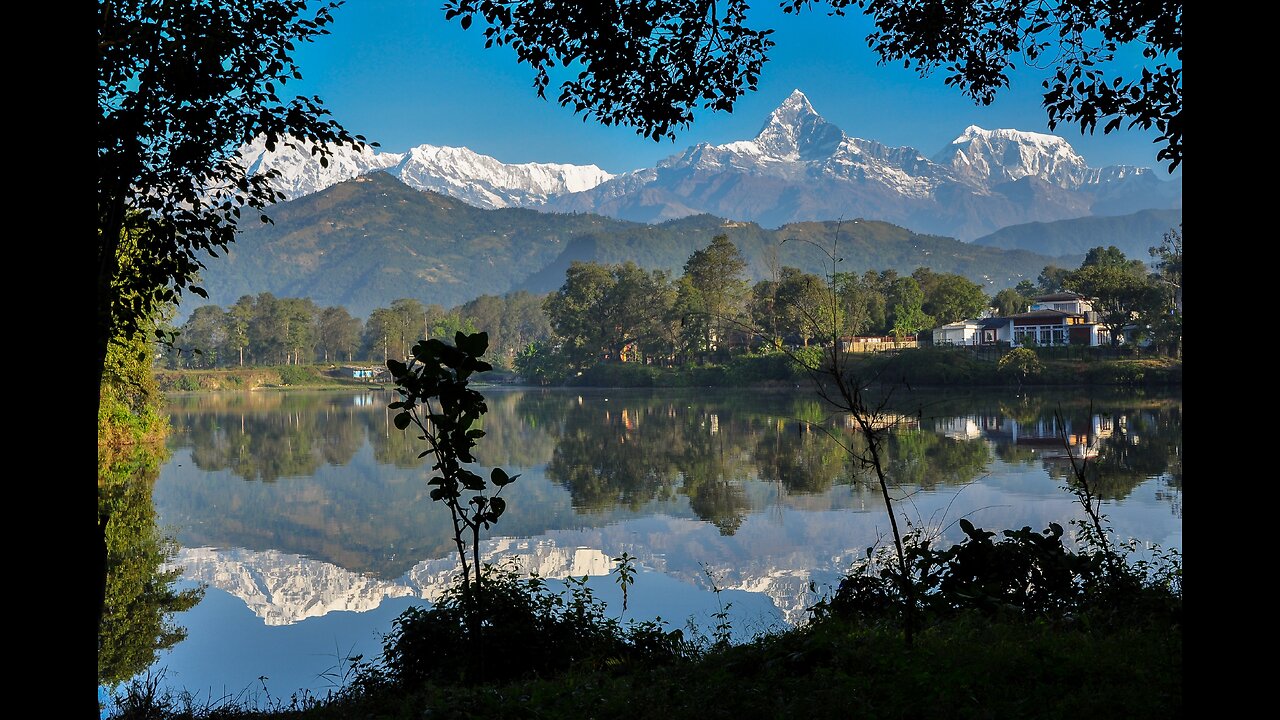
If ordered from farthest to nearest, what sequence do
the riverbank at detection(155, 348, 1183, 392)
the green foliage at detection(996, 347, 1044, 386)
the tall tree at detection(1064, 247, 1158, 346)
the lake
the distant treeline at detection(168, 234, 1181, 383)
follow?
the distant treeline at detection(168, 234, 1181, 383)
the tall tree at detection(1064, 247, 1158, 346)
the green foliage at detection(996, 347, 1044, 386)
the riverbank at detection(155, 348, 1183, 392)
the lake

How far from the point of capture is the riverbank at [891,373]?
4519 centimetres

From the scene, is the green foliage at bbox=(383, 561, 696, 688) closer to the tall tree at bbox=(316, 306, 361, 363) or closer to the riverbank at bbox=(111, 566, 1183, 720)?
the riverbank at bbox=(111, 566, 1183, 720)

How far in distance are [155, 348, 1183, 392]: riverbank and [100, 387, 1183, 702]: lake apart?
1045 cm

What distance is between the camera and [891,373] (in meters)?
48.1

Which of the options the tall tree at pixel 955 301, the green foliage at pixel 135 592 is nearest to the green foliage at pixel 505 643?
the green foliage at pixel 135 592

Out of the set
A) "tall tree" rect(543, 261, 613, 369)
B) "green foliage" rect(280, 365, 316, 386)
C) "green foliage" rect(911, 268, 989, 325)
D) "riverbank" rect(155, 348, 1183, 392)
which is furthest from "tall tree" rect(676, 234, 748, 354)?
"green foliage" rect(280, 365, 316, 386)

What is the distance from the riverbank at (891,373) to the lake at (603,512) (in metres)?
10.5

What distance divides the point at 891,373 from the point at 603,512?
1312 inches

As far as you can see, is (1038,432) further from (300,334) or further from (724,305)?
(300,334)

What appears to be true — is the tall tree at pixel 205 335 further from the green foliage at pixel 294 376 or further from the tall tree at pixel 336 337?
the green foliage at pixel 294 376

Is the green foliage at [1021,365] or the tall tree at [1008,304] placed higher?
the tall tree at [1008,304]

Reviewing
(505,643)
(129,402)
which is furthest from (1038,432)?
(129,402)

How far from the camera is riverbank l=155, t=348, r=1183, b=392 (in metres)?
45.2
